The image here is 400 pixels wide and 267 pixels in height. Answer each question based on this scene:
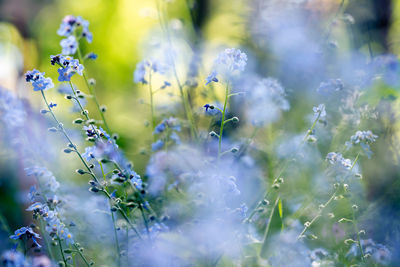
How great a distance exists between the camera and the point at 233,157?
963 millimetres

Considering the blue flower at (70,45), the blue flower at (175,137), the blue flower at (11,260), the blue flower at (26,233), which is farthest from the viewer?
the blue flower at (175,137)

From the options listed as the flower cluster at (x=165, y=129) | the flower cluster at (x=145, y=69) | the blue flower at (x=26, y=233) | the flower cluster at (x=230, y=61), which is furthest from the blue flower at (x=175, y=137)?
the blue flower at (x=26, y=233)

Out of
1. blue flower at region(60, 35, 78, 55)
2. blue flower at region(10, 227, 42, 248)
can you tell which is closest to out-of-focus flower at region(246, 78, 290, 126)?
blue flower at region(60, 35, 78, 55)

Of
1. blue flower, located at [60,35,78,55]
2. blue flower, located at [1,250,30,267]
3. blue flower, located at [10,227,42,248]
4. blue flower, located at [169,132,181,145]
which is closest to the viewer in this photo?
blue flower, located at [1,250,30,267]

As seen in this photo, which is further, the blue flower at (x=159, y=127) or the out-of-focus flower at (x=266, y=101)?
the out-of-focus flower at (x=266, y=101)

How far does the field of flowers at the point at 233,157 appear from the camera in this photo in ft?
2.26

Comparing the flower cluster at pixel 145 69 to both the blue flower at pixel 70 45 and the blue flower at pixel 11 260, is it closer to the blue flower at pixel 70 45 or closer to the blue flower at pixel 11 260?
the blue flower at pixel 70 45

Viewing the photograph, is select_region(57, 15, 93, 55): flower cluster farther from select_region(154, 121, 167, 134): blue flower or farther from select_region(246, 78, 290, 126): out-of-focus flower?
select_region(246, 78, 290, 126): out-of-focus flower

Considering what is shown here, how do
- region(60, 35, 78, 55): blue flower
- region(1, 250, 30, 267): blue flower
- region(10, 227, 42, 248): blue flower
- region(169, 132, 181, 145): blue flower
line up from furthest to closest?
region(169, 132, 181, 145): blue flower < region(60, 35, 78, 55): blue flower < region(10, 227, 42, 248): blue flower < region(1, 250, 30, 267): blue flower

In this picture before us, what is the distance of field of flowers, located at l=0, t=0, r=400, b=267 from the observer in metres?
0.69

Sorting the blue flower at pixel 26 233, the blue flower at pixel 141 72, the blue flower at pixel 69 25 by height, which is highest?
the blue flower at pixel 69 25

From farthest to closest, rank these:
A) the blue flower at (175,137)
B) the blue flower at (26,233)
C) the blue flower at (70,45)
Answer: the blue flower at (175,137)
the blue flower at (70,45)
the blue flower at (26,233)

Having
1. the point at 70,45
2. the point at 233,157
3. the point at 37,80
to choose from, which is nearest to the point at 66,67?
the point at 37,80

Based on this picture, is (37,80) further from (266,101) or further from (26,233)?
(266,101)
